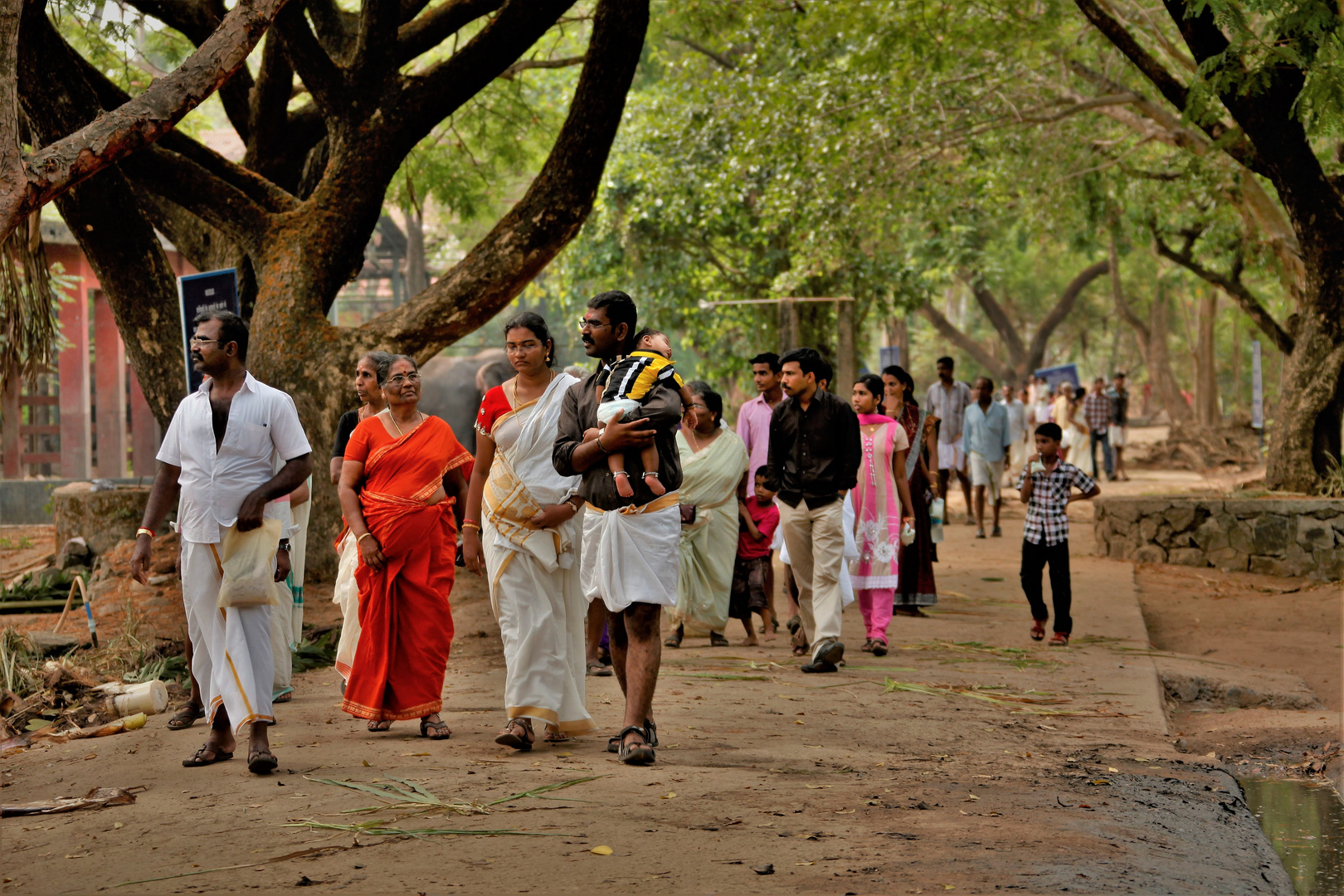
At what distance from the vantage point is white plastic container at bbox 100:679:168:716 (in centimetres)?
670

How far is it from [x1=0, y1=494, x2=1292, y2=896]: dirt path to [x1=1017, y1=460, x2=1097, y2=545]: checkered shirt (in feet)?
4.43

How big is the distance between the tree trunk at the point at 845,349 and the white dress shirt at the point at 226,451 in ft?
44.9

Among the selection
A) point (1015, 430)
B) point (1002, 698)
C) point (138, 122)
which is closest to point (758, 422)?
point (1002, 698)

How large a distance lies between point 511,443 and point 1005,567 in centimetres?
885

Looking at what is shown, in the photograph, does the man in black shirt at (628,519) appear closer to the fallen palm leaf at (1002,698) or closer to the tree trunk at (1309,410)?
the fallen palm leaf at (1002,698)

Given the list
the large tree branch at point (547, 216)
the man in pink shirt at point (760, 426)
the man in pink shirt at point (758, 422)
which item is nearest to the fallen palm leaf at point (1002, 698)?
the man in pink shirt at point (760, 426)

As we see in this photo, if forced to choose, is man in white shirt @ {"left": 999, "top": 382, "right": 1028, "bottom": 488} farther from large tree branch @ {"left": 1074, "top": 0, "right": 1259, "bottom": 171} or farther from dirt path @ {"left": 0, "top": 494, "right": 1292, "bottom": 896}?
dirt path @ {"left": 0, "top": 494, "right": 1292, "bottom": 896}

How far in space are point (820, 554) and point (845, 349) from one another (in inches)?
448

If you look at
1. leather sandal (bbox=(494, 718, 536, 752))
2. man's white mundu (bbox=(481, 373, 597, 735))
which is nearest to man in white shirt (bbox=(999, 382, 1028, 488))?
man's white mundu (bbox=(481, 373, 597, 735))

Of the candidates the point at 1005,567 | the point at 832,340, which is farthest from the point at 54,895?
the point at 832,340

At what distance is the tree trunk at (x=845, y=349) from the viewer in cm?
1852

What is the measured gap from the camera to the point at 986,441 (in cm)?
1520

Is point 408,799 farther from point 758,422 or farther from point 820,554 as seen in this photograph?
point 758,422

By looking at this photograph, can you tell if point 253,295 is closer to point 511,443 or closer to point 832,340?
point 511,443
